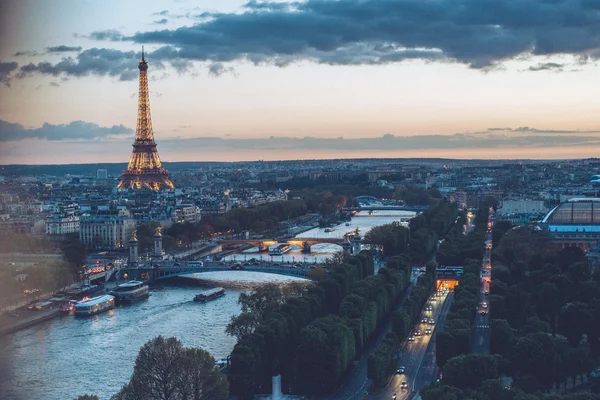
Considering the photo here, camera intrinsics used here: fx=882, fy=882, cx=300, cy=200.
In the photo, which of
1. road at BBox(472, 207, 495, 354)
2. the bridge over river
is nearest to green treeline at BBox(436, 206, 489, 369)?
road at BBox(472, 207, 495, 354)

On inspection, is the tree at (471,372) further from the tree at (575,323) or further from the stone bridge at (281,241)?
the stone bridge at (281,241)

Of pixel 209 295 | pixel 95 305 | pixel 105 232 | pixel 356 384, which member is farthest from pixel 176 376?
pixel 105 232

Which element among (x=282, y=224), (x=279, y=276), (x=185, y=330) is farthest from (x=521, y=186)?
(x=185, y=330)

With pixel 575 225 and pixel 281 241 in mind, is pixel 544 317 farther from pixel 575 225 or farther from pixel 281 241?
pixel 281 241

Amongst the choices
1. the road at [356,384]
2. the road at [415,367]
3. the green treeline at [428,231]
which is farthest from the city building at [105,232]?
the road at [356,384]

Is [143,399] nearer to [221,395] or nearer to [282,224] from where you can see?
[221,395]
